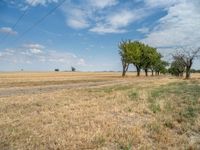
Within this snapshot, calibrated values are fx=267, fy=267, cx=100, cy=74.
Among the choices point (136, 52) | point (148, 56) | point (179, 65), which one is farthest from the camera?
point (148, 56)

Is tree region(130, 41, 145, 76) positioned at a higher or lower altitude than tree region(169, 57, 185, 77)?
higher

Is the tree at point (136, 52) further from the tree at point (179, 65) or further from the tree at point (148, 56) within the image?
the tree at point (179, 65)

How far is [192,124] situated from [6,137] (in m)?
6.40

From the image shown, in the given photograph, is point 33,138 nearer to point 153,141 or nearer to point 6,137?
point 6,137

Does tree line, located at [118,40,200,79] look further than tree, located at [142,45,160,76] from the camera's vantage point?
No

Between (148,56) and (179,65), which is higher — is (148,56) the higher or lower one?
the higher one

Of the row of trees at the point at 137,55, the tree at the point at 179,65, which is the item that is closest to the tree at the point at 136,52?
the row of trees at the point at 137,55

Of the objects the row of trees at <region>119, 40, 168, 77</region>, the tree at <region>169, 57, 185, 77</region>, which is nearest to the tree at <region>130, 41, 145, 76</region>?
the row of trees at <region>119, 40, 168, 77</region>

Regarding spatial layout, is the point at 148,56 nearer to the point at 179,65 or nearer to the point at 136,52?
the point at 136,52

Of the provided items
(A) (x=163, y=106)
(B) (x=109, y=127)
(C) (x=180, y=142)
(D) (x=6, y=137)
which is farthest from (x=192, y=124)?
(D) (x=6, y=137)

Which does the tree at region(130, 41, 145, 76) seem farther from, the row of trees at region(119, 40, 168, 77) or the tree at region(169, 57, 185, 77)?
the tree at region(169, 57, 185, 77)

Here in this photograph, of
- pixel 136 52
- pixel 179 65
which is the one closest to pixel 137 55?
pixel 136 52

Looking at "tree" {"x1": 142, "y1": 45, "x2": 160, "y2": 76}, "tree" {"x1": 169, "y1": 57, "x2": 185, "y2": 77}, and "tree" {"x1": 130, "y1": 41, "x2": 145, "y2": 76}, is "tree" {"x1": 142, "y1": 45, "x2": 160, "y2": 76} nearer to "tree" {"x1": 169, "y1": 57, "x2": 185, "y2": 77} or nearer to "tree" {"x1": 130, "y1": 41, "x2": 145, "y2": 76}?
"tree" {"x1": 130, "y1": 41, "x2": 145, "y2": 76}

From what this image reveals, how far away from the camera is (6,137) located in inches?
328
